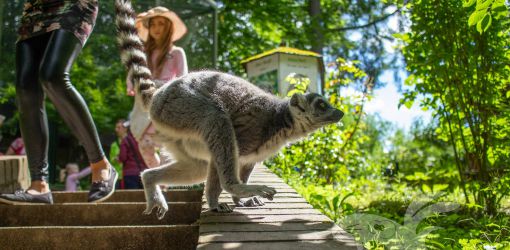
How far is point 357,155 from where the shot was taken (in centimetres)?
660

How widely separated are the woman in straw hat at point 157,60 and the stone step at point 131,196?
468 mm

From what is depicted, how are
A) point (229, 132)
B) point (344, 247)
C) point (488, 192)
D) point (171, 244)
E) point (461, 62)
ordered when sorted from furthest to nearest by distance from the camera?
point (461, 62), point (488, 192), point (229, 132), point (171, 244), point (344, 247)

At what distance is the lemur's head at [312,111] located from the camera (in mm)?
3229

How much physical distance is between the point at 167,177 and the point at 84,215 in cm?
74

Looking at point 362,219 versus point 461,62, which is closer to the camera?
point 362,219

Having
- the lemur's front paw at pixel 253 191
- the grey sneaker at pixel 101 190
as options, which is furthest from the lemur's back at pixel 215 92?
the grey sneaker at pixel 101 190

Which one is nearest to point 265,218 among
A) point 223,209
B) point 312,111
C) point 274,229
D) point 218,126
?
point 274,229

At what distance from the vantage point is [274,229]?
2.25 m

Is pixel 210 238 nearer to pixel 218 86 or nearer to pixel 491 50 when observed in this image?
pixel 218 86

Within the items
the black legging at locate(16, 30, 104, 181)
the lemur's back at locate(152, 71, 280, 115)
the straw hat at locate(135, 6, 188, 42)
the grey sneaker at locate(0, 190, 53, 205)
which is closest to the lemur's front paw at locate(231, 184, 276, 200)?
the lemur's back at locate(152, 71, 280, 115)

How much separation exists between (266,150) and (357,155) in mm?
3685

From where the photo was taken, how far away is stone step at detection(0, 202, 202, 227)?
3.41 metres

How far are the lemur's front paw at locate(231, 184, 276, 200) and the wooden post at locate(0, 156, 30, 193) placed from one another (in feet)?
8.01

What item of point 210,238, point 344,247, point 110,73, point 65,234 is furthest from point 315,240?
point 110,73
